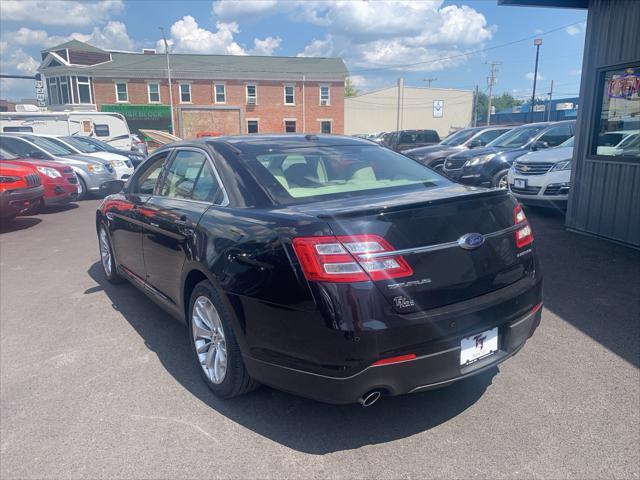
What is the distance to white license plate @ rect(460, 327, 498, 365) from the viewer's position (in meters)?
2.69

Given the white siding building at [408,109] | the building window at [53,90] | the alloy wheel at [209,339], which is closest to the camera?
the alloy wheel at [209,339]

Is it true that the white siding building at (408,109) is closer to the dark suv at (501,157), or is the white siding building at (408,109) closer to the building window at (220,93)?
the building window at (220,93)

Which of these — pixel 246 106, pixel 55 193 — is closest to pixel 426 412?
pixel 55 193

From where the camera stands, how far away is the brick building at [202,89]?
4269 centimetres

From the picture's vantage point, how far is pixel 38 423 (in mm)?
3139

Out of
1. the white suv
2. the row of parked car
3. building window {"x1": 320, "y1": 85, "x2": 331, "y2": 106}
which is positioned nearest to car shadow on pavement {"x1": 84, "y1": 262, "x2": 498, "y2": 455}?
the white suv

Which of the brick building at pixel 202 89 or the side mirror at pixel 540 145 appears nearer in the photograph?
the side mirror at pixel 540 145

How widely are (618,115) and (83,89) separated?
45.1 m

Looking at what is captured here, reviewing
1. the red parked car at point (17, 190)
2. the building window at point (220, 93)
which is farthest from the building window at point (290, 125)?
the red parked car at point (17, 190)

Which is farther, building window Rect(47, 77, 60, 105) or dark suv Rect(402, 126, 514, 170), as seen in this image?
building window Rect(47, 77, 60, 105)

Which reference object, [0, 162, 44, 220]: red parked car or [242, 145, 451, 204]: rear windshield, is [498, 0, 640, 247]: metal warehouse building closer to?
[242, 145, 451, 204]: rear windshield

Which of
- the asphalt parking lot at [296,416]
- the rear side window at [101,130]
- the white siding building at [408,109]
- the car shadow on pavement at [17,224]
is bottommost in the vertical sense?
the car shadow on pavement at [17,224]

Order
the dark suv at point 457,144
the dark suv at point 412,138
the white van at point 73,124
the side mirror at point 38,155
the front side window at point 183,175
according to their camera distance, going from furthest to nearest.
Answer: the dark suv at point 412,138 < the white van at point 73,124 < the dark suv at point 457,144 < the side mirror at point 38,155 < the front side window at point 183,175

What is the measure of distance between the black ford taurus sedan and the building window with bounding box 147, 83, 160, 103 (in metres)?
44.5
